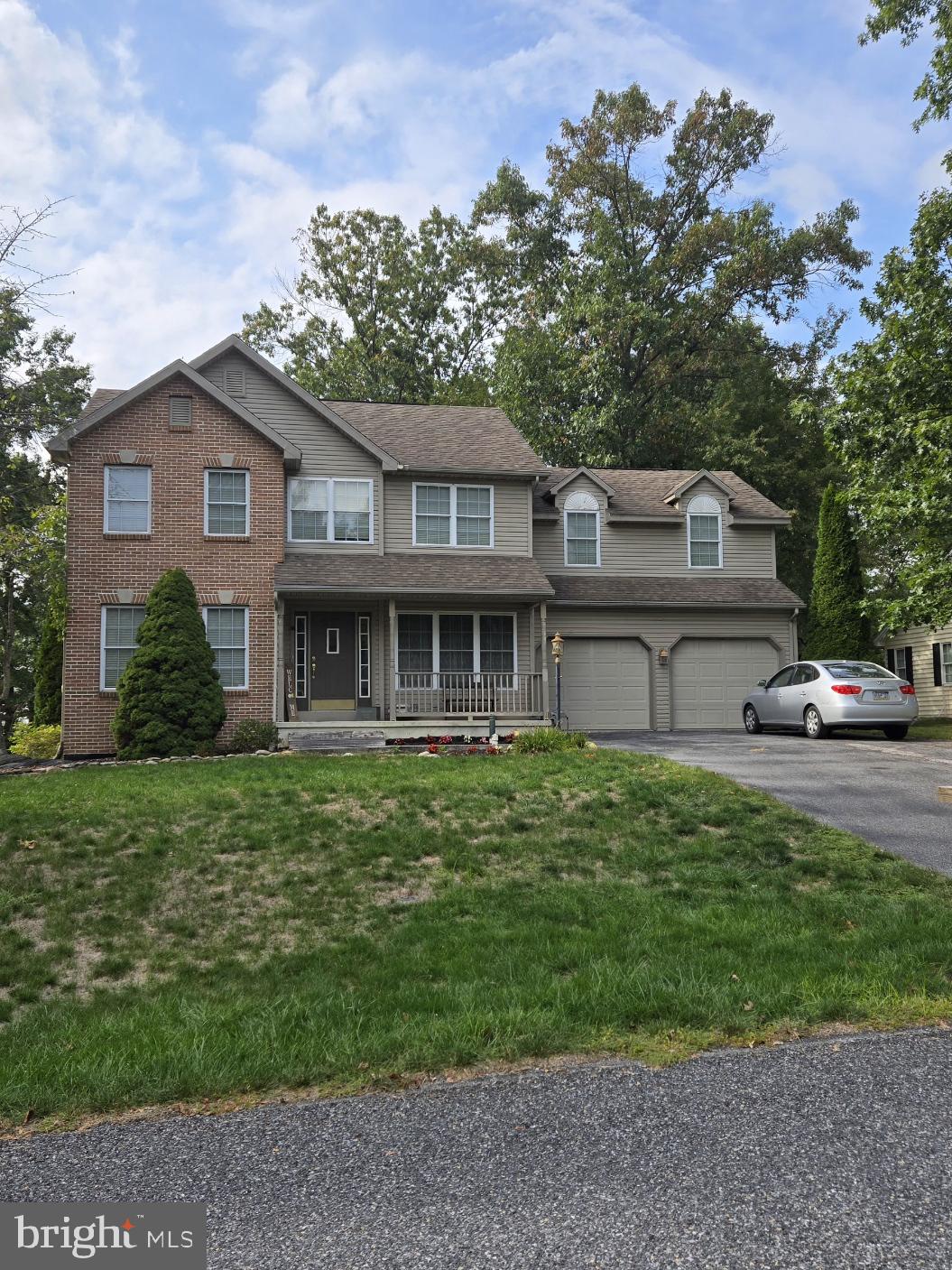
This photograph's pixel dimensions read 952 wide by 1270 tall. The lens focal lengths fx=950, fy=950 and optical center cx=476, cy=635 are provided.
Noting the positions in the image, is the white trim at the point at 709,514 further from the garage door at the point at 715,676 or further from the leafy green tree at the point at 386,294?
the leafy green tree at the point at 386,294

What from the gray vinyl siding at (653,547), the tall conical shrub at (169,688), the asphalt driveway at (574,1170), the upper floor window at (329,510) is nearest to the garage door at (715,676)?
the gray vinyl siding at (653,547)

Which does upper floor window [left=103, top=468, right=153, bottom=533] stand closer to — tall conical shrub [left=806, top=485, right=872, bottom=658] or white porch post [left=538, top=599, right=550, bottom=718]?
white porch post [left=538, top=599, right=550, bottom=718]

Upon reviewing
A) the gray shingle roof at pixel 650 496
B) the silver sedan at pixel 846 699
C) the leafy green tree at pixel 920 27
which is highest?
the leafy green tree at pixel 920 27

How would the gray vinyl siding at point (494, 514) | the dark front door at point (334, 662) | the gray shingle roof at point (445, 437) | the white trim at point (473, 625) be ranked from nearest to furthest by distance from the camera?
the dark front door at point (334, 662) < the white trim at point (473, 625) < the gray vinyl siding at point (494, 514) < the gray shingle roof at point (445, 437)

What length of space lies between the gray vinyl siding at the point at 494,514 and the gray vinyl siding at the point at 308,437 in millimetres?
369

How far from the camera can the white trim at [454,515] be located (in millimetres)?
20547

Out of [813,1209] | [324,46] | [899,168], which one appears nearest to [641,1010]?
[813,1209]

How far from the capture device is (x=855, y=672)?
17.2 m

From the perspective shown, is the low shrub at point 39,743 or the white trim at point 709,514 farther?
Answer: the white trim at point 709,514

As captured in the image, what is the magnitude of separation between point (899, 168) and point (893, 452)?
5.59 meters

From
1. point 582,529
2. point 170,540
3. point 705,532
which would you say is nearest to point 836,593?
point 705,532

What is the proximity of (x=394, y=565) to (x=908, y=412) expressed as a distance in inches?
402

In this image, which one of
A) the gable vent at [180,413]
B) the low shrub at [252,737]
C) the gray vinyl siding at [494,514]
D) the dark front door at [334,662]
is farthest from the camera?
the gray vinyl siding at [494,514]

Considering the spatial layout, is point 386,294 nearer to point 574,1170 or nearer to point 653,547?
point 653,547
